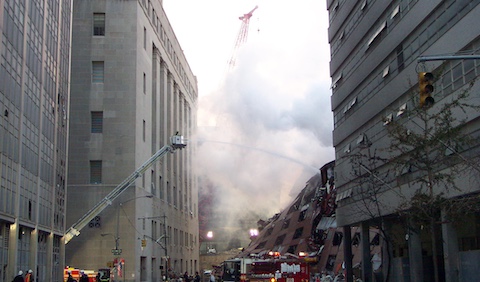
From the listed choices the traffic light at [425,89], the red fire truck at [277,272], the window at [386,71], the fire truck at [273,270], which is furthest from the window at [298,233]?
the traffic light at [425,89]

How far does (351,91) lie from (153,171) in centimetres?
3331

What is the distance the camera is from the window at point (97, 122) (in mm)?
63281

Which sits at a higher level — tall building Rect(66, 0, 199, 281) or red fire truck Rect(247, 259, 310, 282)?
tall building Rect(66, 0, 199, 281)

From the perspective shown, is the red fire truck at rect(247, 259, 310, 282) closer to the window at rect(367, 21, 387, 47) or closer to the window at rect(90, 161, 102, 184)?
the window at rect(367, 21, 387, 47)

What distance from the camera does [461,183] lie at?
89.1 feet

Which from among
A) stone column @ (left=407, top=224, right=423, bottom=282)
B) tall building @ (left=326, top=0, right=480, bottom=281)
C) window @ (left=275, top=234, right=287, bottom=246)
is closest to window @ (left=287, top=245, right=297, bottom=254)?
window @ (left=275, top=234, right=287, bottom=246)

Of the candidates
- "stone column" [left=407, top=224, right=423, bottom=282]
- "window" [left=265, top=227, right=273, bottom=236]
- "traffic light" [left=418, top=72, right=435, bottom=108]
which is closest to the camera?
"traffic light" [left=418, top=72, right=435, bottom=108]

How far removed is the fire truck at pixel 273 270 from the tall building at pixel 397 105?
511 centimetres

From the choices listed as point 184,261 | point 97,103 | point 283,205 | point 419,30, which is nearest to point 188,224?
point 184,261

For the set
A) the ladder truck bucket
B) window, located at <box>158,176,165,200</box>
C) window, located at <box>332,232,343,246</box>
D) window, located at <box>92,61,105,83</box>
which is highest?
window, located at <box>92,61,105,83</box>

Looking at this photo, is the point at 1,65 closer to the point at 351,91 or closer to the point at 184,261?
the point at 351,91

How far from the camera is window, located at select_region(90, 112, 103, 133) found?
6328 cm

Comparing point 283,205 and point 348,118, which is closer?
point 348,118

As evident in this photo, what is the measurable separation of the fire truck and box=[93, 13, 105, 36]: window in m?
34.8
